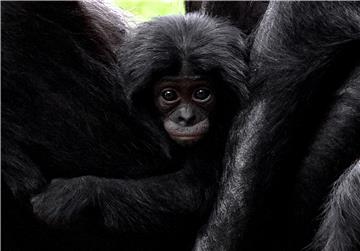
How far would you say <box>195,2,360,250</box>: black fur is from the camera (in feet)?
10.9

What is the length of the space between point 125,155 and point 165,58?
1.36 feet

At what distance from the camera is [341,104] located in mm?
3340

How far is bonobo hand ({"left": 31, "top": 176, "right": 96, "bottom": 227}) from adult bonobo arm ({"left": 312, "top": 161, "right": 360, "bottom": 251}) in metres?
0.86

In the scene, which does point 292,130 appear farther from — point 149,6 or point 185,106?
point 149,6

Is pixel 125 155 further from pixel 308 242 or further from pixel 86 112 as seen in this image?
pixel 308 242

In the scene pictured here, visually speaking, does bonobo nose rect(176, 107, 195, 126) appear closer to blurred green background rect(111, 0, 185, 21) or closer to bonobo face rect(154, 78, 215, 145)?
bonobo face rect(154, 78, 215, 145)

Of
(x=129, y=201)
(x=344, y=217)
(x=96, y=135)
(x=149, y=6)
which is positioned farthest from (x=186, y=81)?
(x=149, y=6)

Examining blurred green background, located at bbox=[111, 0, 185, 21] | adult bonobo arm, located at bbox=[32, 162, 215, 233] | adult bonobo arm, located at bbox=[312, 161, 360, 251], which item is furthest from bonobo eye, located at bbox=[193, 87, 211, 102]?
blurred green background, located at bbox=[111, 0, 185, 21]

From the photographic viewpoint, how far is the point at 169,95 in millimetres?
3590

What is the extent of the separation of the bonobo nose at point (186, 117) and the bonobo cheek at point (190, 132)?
0.05 feet

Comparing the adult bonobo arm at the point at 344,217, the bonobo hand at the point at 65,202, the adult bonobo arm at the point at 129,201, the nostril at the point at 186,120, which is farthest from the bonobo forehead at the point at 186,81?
the adult bonobo arm at the point at 344,217

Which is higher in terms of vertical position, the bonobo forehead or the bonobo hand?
the bonobo forehead

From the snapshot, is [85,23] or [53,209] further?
[85,23]

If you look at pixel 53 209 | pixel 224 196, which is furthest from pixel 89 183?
pixel 224 196
